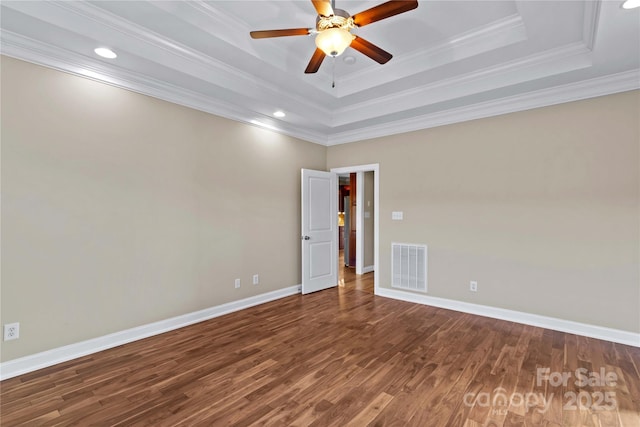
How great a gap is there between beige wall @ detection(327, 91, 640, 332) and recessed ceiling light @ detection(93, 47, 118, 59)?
146 inches

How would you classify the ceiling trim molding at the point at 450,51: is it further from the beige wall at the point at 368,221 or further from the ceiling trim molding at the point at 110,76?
the beige wall at the point at 368,221

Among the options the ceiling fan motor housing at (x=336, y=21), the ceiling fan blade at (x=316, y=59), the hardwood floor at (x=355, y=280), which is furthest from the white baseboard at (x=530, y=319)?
the ceiling fan motor housing at (x=336, y=21)

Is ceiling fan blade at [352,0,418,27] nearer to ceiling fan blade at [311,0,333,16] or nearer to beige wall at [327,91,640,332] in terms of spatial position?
ceiling fan blade at [311,0,333,16]

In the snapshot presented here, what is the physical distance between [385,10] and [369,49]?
432 millimetres

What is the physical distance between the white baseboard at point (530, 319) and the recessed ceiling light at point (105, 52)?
4.58m

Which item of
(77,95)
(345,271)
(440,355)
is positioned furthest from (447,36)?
(345,271)

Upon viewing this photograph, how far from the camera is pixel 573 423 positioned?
1939mm

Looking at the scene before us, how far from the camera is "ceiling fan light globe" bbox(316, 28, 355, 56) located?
212 centimetres

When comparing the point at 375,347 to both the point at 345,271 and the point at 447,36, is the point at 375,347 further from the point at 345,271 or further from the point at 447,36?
the point at 345,271

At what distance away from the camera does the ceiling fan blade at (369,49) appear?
7.61 ft

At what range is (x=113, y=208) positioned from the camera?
301 cm

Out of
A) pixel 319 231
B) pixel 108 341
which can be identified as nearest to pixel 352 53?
pixel 319 231

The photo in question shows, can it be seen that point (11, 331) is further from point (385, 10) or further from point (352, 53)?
point (352, 53)

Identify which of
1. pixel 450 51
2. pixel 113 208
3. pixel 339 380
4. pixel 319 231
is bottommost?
pixel 339 380
